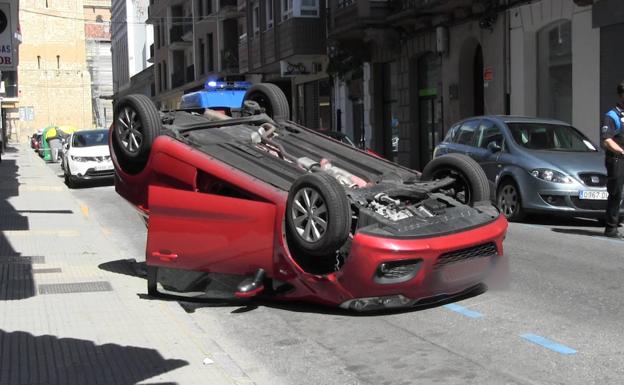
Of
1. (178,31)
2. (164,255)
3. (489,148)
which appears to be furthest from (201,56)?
(164,255)

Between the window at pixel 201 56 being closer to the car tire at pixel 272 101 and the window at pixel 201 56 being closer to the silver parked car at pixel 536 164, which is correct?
the silver parked car at pixel 536 164

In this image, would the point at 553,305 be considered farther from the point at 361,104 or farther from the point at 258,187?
the point at 361,104

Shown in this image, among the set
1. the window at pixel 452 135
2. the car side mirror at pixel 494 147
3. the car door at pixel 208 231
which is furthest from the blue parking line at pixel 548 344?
the window at pixel 452 135

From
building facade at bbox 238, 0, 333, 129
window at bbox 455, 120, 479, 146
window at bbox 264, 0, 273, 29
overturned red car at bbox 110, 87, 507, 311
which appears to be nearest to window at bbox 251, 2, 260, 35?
building facade at bbox 238, 0, 333, 129

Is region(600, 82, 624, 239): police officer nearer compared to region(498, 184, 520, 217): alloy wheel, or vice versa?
region(600, 82, 624, 239): police officer

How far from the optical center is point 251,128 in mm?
7582

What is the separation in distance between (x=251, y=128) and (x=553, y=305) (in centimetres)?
332

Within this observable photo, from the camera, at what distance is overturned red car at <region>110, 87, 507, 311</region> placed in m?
5.61

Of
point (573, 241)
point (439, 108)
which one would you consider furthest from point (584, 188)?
point (439, 108)

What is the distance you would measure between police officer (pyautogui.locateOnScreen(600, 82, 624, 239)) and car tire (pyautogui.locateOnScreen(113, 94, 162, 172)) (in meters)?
5.71

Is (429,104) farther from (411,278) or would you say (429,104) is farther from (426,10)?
(411,278)

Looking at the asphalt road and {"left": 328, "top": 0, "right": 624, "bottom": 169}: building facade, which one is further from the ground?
{"left": 328, "top": 0, "right": 624, "bottom": 169}: building facade

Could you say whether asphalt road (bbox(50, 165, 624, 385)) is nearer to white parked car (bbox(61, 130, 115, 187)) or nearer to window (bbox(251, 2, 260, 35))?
white parked car (bbox(61, 130, 115, 187))

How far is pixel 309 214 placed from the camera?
5.69 metres
